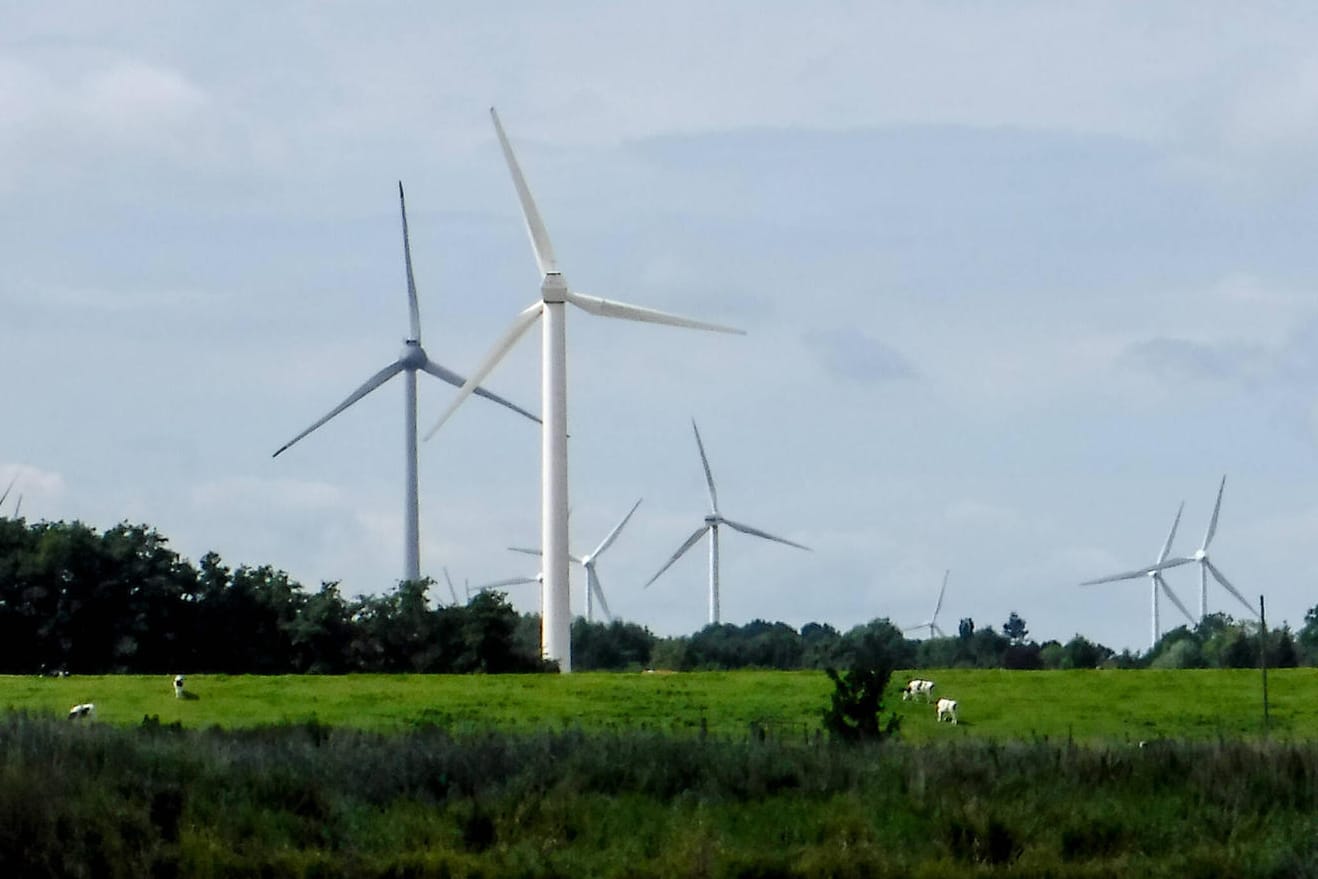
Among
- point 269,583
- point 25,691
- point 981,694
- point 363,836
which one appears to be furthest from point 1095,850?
point 269,583

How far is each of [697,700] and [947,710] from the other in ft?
17.8

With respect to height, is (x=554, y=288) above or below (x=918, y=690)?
above

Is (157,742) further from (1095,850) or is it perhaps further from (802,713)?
(802,713)

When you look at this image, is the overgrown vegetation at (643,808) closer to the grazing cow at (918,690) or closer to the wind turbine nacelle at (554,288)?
the grazing cow at (918,690)

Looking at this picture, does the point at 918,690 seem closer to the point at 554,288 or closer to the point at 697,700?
the point at 697,700

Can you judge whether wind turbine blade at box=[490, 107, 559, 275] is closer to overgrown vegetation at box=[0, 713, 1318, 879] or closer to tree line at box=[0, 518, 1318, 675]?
tree line at box=[0, 518, 1318, 675]

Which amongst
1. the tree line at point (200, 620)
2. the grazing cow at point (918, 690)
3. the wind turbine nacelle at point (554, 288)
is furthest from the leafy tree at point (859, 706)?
the wind turbine nacelle at point (554, 288)

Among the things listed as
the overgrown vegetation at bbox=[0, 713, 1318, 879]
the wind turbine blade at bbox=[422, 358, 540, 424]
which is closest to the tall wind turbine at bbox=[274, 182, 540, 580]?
the wind turbine blade at bbox=[422, 358, 540, 424]

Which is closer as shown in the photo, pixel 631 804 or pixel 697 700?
pixel 631 804

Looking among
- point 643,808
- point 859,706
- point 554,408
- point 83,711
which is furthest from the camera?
point 554,408

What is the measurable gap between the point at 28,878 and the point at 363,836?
12.0 feet

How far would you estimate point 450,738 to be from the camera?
102ft

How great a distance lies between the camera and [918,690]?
4447cm

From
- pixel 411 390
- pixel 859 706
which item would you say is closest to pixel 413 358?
pixel 411 390
